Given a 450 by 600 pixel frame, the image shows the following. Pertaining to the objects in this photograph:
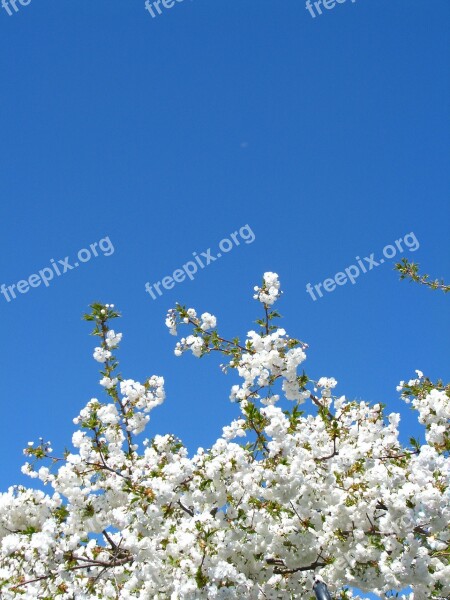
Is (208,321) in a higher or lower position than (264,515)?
higher

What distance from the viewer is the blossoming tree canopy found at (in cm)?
505

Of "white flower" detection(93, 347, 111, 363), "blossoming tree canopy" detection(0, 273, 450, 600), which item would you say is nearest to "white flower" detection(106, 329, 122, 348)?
"white flower" detection(93, 347, 111, 363)

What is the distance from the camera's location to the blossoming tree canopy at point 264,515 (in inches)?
199

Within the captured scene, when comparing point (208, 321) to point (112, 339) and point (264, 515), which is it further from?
point (264, 515)

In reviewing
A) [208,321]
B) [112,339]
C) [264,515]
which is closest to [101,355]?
[112,339]

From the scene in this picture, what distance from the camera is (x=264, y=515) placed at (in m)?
5.66

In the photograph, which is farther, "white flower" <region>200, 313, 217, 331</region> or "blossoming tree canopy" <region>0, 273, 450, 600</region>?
"white flower" <region>200, 313, 217, 331</region>

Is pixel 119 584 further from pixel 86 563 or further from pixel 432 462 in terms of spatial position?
pixel 432 462

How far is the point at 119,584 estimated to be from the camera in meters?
6.83

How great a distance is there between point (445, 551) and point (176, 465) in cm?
297

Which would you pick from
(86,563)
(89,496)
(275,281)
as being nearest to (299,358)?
(275,281)

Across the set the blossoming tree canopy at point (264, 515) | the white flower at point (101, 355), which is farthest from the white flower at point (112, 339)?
the blossoming tree canopy at point (264, 515)

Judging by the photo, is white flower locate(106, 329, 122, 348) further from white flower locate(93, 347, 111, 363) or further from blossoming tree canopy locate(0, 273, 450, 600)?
blossoming tree canopy locate(0, 273, 450, 600)

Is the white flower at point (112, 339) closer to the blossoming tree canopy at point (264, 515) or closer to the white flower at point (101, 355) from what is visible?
the white flower at point (101, 355)
